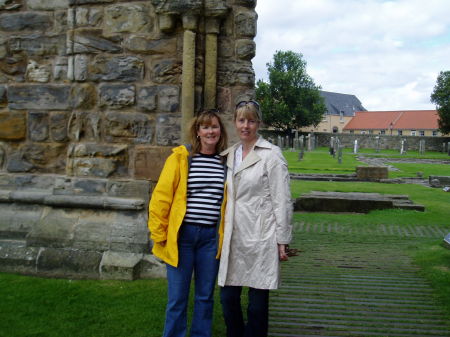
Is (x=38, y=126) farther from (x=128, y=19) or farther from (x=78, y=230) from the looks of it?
(x=128, y=19)

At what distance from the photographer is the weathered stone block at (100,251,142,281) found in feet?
15.7

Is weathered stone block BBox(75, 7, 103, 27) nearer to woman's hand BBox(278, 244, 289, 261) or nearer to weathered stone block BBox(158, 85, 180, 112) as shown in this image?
weathered stone block BBox(158, 85, 180, 112)

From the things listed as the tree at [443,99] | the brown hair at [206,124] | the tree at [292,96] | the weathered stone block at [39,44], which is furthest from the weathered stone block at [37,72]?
the tree at [292,96]

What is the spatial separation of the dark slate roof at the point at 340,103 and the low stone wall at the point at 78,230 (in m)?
95.3

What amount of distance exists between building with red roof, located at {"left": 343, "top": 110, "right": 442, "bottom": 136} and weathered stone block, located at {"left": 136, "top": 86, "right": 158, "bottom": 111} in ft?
261

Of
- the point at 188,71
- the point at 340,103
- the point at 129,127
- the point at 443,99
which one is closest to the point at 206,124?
the point at 188,71

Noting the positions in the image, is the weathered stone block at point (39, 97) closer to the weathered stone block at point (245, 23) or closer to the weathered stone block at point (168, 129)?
the weathered stone block at point (168, 129)

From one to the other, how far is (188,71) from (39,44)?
72.8 inches

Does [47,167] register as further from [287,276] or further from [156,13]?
[287,276]

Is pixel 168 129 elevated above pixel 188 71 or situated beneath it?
situated beneath

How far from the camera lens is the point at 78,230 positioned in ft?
16.7

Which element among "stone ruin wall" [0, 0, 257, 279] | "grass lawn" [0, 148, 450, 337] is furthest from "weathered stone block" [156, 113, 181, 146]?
"grass lawn" [0, 148, 450, 337]

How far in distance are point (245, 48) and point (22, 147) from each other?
2747mm

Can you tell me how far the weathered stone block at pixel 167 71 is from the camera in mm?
5027
